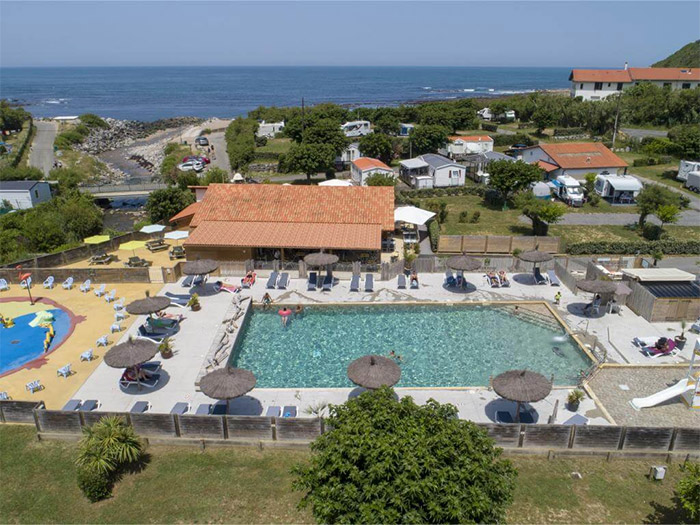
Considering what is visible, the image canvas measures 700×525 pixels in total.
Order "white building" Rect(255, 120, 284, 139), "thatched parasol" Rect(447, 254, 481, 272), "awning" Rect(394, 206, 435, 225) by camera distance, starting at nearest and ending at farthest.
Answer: "thatched parasol" Rect(447, 254, 481, 272) → "awning" Rect(394, 206, 435, 225) → "white building" Rect(255, 120, 284, 139)

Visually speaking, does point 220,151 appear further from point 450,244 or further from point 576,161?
point 450,244

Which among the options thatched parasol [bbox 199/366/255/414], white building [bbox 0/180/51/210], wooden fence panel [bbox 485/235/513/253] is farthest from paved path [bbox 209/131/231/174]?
thatched parasol [bbox 199/366/255/414]

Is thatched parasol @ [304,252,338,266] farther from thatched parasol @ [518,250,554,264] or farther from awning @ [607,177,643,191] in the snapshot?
awning @ [607,177,643,191]

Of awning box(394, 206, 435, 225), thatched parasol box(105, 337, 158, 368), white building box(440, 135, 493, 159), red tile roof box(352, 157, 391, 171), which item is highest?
white building box(440, 135, 493, 159)

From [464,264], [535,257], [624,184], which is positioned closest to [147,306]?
[464,264]

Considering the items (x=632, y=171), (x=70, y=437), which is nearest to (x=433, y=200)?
(x=632, y=171)

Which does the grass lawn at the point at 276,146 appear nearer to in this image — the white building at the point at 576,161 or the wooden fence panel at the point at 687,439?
the white building at the point at 576,161

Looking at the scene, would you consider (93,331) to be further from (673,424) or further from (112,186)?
(112,186)
